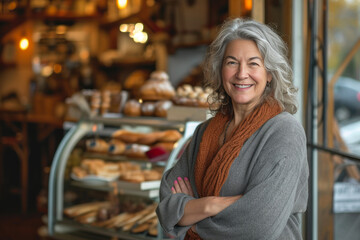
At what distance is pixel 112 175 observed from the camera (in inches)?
130

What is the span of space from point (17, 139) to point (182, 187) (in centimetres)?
480

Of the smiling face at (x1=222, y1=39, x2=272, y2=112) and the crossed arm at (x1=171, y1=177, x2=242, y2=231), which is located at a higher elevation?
the smiling face at (x1=222, y1=39, x2=272, y2=112)

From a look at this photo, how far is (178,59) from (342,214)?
9.91 feet

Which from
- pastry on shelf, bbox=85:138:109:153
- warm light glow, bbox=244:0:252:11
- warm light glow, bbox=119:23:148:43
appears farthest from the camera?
warm light glow, bbox=119:23:148:43

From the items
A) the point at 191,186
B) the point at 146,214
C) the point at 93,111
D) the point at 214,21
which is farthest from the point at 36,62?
the point at 191,186

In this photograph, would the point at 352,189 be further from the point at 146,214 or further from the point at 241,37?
the point at 241,37

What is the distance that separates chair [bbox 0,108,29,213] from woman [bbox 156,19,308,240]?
458cm

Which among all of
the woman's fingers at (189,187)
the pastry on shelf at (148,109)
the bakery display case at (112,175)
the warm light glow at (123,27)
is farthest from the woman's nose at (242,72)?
the warm light glow at (123,27)

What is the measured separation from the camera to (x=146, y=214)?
306 cm

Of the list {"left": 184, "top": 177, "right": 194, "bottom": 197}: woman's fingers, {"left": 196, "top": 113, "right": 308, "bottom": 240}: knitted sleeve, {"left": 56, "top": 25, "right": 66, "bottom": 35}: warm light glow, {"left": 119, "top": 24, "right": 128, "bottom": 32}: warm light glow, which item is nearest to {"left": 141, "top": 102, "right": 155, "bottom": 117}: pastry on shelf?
{"left": 184, "top": 177, "right": 194, "bottom": 197}: woman's fingers

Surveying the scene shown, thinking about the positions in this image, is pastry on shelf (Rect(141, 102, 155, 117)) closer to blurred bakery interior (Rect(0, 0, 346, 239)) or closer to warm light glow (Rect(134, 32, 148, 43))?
blurred bakery interior (Rect(0, 0, 346, 239))

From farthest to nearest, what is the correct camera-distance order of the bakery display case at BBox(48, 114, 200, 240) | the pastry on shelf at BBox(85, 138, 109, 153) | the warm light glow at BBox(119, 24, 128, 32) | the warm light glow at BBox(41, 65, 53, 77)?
the warm light glow at BBox(41, 65, 53, 77) < the warm light glow at BBox(119, 24, 128, 32) < the pastry on shelf at BBox(85, 138, 109, 153) < the bakery display case at BBox(48, 114, 200, 240)

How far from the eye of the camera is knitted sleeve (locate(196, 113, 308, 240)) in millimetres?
1587

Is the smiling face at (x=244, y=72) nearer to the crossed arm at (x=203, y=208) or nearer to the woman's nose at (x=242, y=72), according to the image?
the woman's nose at (x=242, y=72)
